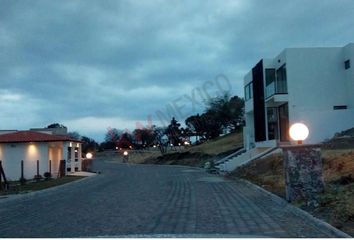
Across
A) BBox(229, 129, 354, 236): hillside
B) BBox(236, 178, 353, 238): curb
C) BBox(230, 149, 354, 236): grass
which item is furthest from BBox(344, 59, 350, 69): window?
BBox(236, 178, 353, 238): curb

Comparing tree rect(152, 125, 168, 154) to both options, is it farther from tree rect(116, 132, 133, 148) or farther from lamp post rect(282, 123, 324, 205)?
lamp post rect(282, 123, 324, 205)

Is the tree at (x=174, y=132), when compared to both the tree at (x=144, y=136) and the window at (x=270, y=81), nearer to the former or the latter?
the tree at (x=144, y=136)

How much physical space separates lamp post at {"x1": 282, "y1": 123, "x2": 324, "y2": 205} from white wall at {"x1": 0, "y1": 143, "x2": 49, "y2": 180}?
1027 inches

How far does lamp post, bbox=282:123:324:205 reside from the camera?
1267 cm

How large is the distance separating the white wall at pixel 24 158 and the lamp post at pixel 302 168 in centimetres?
2608

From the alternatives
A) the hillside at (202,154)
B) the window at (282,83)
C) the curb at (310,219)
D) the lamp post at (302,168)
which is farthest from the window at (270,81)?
the lamp post at (302,168)

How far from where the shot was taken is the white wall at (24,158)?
3494 centimetres

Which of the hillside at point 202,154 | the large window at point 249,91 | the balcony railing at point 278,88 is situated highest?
the large window at point 249,91

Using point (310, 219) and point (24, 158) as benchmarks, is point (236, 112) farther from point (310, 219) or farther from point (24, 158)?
point (310, 219)

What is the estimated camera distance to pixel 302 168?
42.0 feet

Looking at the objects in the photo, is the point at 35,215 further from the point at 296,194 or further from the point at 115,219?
the point at 296,194

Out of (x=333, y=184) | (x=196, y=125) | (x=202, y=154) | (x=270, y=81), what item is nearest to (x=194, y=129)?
(x=196, y=125)

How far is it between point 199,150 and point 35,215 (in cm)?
4555

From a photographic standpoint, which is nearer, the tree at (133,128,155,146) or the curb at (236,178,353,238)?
the curb at (236,178,353,238)
